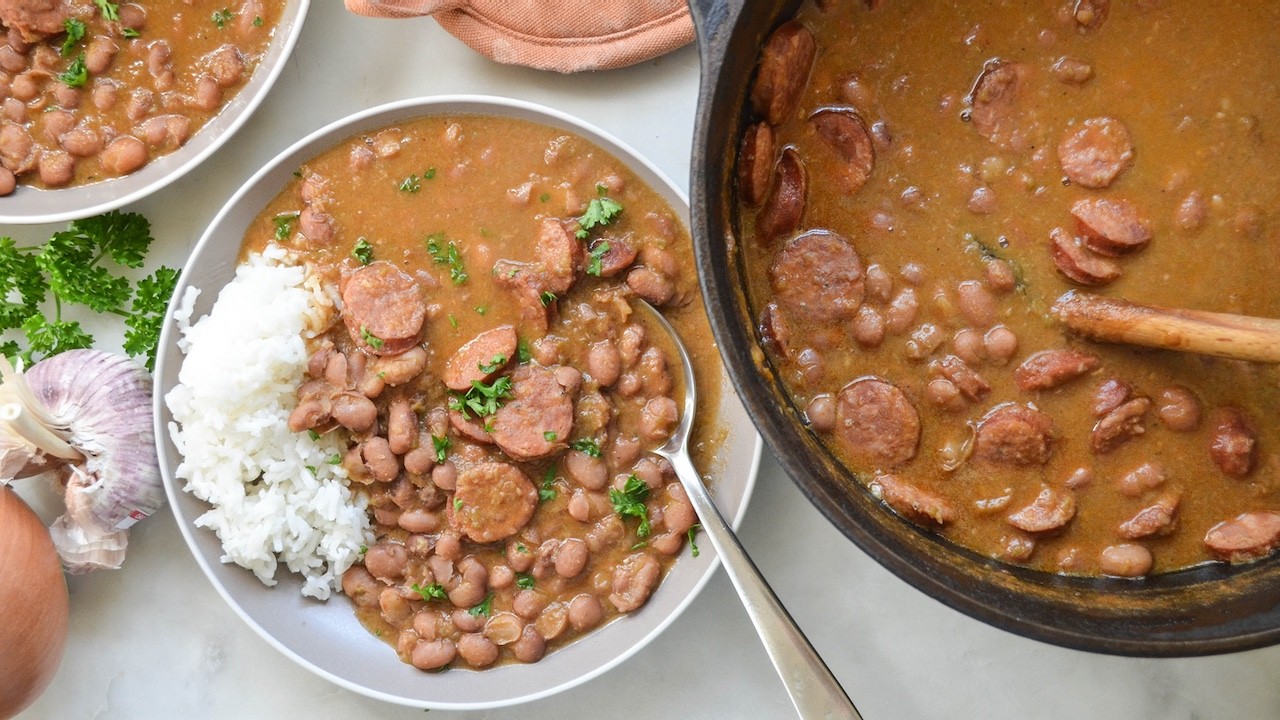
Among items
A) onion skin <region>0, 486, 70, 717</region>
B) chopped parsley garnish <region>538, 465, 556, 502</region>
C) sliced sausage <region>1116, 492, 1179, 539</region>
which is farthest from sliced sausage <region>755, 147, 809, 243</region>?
onion skin <region>0, 486, 70, 717</region>

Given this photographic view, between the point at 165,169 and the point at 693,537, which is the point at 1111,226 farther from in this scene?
the point at 165,169

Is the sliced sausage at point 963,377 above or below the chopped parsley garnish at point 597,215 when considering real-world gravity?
above

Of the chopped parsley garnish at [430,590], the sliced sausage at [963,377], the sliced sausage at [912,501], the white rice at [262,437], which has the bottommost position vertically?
the chopped parsley garnish at [430,590]

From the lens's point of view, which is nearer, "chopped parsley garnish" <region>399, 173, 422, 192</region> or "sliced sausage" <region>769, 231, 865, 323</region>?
"sliced sausage" <region>769, 231, 865, 323</region>

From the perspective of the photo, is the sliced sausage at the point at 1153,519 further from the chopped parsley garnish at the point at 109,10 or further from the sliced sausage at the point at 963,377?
the chopped parsley garnish at the point at 109,10

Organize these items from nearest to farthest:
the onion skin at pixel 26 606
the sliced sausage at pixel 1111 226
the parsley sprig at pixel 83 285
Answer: the sliced sausage at pixel 1111 226, the onion skin at pixel 26 606, the parsley sprig at pixel 83 285

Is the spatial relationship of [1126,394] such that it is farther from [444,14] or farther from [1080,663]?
[444,14]

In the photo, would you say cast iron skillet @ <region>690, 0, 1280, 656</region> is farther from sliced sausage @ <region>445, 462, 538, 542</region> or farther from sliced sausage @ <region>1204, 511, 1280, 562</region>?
sliced sausage @ <region>445, 462, 538, 542</region>

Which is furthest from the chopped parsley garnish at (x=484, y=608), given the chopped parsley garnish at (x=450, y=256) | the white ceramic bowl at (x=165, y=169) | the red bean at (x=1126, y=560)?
the red bean at (x=1126, y=560)
